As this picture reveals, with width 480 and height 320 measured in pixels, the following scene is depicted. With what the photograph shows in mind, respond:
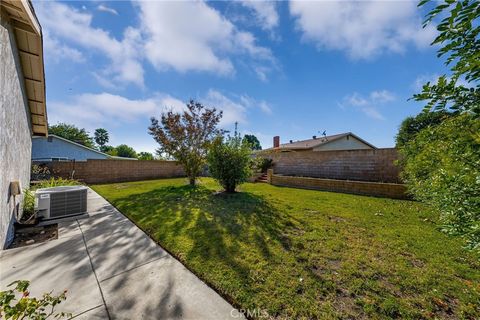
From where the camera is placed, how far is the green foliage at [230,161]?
320 inches

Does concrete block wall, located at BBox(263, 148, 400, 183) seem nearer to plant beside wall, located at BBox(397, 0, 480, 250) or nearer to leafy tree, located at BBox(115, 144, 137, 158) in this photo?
plant beside wall, located at BBox(397, 0, 480, 250)

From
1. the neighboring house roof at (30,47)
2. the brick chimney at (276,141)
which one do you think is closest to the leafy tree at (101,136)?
the brick chimney at (276,141)

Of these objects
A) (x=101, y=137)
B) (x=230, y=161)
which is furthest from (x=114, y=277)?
(x=101, y=137)

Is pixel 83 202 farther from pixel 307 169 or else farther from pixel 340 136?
pixel 340 136

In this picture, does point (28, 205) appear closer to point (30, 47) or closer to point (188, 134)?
point (30, 47)

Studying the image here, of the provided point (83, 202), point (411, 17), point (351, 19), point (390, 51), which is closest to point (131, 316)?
point (83, 202)

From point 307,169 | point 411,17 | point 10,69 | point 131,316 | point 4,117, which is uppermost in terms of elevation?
point 411,17

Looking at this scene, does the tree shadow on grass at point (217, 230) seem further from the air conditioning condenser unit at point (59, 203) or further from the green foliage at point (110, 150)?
the green foliage at point (110, 150)

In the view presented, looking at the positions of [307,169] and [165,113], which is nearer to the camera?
[165,113]

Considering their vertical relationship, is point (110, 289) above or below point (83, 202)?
below

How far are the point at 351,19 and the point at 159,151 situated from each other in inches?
430

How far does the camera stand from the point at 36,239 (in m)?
3.43

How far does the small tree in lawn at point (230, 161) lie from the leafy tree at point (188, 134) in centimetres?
242

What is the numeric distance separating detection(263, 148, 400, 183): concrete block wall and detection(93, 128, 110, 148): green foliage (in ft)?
183
